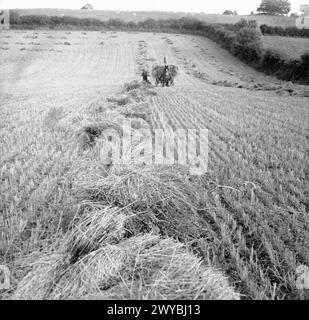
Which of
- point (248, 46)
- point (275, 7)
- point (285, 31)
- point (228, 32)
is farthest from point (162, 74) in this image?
point (275, 7)

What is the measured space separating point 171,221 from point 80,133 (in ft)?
13.5

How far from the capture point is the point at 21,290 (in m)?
2.36

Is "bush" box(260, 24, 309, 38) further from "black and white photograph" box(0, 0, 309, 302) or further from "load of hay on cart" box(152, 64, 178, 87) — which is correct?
"black and white photograph" box(0, 0, 309, 302)

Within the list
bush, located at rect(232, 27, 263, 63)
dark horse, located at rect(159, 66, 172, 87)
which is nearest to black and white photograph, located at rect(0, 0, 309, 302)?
dark horse, located at rect(159, 66, 172, 87)

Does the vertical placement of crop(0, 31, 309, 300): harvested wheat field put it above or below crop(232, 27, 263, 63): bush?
below

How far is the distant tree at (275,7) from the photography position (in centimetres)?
6956

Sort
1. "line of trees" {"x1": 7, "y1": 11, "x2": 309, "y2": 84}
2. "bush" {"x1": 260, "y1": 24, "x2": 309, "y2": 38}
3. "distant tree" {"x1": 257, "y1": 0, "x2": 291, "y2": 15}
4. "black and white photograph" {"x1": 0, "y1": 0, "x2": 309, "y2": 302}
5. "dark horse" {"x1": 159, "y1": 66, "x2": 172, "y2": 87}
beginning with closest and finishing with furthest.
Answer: "black and white photograph" {"x1": 0, "y1": 0, "x2": 309, "y2": 302}, "dark horse" {"x1": 159, "y1": 66, "x2": 172, "y2": 87}, "line of trees" {"x1": 7, "y1": 11, "x2": 309, "y2": 84}, "bush" {"x1": 260, "y1": 24, "x2": 309, "y2": 38}, "distant tree" {"x1": 257, "y1": 0, "x2": 291, "y2": 15}

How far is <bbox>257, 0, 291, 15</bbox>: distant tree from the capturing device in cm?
6956

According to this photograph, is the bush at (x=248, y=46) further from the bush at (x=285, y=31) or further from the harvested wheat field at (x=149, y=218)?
the harvested wheat field at (x=149, y=218)

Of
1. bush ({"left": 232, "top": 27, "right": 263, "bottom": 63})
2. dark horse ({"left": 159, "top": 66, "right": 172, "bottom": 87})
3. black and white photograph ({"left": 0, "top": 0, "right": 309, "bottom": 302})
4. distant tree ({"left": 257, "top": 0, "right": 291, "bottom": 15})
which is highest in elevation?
distant tree ({"left": 257, "top": 0, "right": 291, "bottom": 15})

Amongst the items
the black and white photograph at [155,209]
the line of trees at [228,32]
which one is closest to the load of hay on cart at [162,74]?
the line of trees at [228,32]

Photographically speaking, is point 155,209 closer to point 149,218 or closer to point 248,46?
point 149,218

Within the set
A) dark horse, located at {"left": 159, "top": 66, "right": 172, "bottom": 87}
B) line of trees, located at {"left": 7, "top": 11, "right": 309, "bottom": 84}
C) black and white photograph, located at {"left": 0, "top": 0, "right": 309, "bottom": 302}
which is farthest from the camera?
line of trees, located at {"left": 7, "top": 11, "right": 309, "bottom": 84}

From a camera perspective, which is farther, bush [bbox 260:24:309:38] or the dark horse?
bush [bbox 260:24:309:38]
